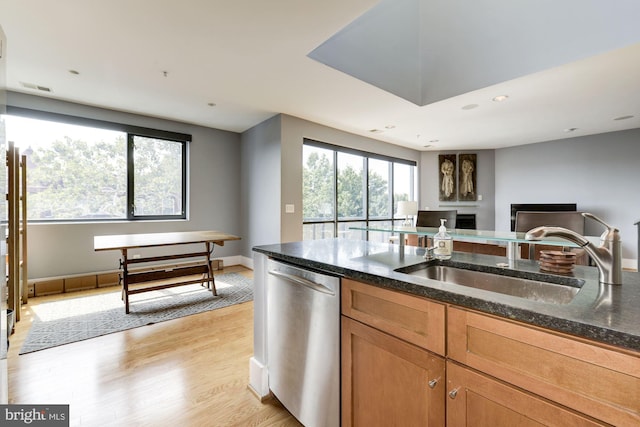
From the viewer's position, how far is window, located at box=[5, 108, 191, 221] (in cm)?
375

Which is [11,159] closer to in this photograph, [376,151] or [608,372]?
[608,372]

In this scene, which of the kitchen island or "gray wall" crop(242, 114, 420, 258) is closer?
the kitchen island

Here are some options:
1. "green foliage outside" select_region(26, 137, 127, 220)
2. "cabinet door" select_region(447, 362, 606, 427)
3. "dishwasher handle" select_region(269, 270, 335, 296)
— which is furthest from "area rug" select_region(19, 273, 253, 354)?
"cabinet door" select_region(447, 362, 606, 427)

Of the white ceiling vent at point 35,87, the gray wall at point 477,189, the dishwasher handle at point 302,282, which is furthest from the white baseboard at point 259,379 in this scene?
the gray wall at point 477,189

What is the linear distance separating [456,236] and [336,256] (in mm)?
689

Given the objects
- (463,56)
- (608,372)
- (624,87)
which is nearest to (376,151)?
(463,56)

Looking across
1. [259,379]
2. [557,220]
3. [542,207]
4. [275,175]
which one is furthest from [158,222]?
[542,207]

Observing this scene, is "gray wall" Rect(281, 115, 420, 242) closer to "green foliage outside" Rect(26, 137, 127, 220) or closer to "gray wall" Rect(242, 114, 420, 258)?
"gray wall" Rect(242, 114, 420, 258)

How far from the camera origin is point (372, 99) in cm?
369

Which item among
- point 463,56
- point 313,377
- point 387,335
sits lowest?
point 313,377

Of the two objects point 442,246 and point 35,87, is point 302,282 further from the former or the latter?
point 35,87

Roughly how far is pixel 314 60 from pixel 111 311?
345cm

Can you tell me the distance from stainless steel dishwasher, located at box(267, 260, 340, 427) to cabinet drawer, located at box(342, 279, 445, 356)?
96 millimetres

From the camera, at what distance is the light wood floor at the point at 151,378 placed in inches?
64.5
